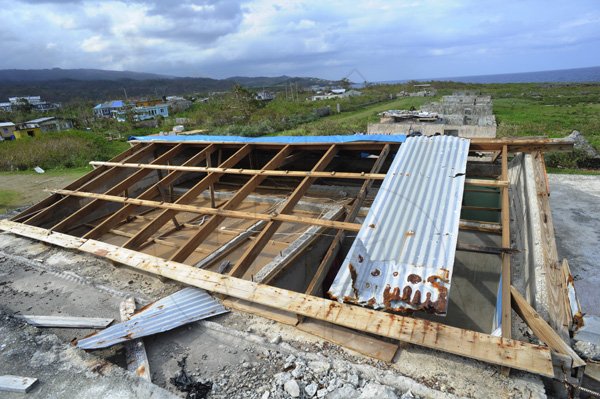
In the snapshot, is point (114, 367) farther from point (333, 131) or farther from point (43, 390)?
point (333, 131)

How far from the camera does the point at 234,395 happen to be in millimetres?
2430

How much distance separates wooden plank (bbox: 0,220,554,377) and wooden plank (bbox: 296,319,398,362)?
12 cm

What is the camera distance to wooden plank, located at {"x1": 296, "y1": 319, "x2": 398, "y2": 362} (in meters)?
2.65

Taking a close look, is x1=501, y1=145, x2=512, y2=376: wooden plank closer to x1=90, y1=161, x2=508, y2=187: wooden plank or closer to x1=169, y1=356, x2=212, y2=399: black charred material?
x1=90, y1=161, x2=508, y2=187: wooden plank

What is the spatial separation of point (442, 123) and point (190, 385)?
60.3ft

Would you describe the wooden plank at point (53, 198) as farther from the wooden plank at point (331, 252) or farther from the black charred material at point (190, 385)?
the black charred material at point (190, 385)

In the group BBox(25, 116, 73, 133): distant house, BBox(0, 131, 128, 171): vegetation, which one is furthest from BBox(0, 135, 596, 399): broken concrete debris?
BBox(25, 116, 73, 133): distant house

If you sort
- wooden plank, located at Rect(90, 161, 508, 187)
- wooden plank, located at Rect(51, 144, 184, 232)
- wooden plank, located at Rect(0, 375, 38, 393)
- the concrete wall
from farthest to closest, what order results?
1. the concrete wall
2. wooden plank, located at Rect(51, 144, 184, 232)
3. wooden plank, located at Rect(90, 161, 508, 187)
4. wooden plank, located at Rect(0, 375, 38, 393)

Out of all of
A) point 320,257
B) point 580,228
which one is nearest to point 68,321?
point 320,257

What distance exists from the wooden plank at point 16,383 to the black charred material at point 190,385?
102 centimetres

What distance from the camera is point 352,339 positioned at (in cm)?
282

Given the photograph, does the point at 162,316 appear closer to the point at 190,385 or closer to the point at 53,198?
the point at 190,385

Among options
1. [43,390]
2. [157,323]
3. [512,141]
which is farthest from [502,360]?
[512,141]

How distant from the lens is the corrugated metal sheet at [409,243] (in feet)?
9.68
